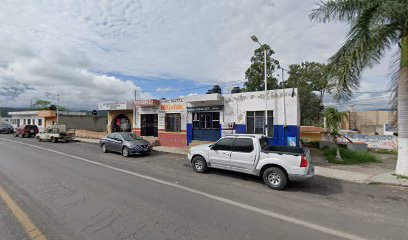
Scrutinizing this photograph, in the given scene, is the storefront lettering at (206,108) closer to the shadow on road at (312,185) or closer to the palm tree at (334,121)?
the palm tree at (334,121)

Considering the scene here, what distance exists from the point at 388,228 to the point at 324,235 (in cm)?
158

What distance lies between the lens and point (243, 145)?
8984 mm

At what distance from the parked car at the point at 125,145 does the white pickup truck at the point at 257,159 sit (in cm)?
575

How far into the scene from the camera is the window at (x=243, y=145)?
28.8ft

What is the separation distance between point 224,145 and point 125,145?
321 inches

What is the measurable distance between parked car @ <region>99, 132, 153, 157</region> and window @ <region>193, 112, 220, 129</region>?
4.15 m

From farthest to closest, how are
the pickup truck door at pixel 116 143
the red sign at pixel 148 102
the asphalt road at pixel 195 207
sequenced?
the red sign at pixel 148 102
the pickup truck door at pixel 116 143
the asphalt road at pixel 195 207

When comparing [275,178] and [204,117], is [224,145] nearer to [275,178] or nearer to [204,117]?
[275,178]

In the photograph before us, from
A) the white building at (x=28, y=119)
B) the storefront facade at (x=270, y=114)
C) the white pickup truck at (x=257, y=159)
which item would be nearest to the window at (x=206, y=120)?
the storefront facade at (x=270, y=114)

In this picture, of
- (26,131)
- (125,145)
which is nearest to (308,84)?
(125,145)

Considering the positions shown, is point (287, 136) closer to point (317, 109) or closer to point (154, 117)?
point (154, 117)

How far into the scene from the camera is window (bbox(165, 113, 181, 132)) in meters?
19.5

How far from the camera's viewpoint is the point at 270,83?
28.3m

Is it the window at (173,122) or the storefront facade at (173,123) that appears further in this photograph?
the window at (173,122)
